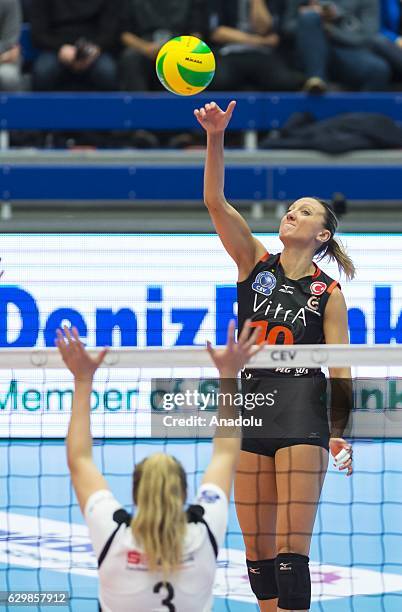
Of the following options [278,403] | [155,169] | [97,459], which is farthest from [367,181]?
[278,403]

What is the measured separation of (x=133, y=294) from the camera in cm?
929

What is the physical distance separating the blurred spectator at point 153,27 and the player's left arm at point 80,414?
27.5ft

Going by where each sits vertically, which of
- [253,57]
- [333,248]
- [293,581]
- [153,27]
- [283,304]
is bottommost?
[293,581]

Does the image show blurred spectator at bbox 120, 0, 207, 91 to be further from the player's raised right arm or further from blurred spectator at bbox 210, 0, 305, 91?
the player's raised right arm

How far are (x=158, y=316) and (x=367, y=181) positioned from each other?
296 cm

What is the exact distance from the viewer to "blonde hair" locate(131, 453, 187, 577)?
138 inches

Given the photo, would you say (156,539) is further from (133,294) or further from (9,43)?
(9,43)

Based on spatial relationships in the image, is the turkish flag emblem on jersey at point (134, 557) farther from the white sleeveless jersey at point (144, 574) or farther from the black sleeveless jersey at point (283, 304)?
the black sleeveless jersey at point (283, 304)

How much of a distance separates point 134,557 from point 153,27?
9.28 meters

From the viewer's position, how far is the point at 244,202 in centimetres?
1116

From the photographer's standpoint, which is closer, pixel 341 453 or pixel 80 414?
pixel 80 414

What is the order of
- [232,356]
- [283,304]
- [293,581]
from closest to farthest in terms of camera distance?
[232,356]
[293,581]
[283,304]

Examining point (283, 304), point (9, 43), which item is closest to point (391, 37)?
point (9, 43)

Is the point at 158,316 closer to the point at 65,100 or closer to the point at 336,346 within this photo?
the point at 65,100
